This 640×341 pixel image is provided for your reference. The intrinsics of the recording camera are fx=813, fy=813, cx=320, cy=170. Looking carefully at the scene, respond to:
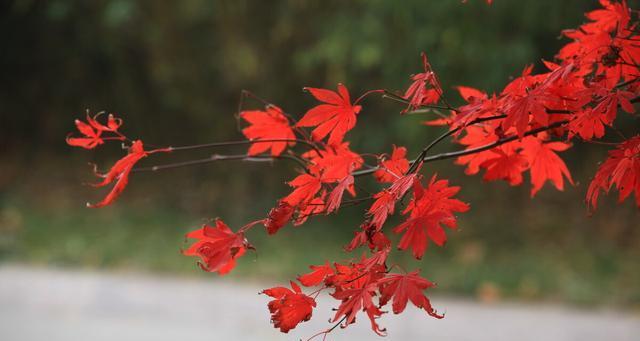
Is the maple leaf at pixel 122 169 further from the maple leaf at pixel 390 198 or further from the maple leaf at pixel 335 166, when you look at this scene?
the maple leaf at pixel 390 198

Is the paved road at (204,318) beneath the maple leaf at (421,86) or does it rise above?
beneath

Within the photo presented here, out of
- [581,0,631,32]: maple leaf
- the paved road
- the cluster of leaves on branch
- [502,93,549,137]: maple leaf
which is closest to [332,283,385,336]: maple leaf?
the cluster of leaves on branch

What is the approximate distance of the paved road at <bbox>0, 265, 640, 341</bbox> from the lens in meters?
4.77

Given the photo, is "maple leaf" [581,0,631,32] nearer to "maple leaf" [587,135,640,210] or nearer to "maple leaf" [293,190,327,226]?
"maple leaf" [587,135,640,210]

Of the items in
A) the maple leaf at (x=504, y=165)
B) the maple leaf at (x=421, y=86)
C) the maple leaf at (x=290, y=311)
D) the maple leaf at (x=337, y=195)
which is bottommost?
the maple leaf at (x=290, y=311)

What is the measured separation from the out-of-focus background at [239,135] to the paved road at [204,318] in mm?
276

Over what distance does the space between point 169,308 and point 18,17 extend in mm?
4763

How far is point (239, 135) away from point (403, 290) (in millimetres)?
6898

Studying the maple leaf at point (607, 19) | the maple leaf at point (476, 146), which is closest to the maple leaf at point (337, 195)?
the maple leaf at point (476, 146)

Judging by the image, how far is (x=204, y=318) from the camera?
5094mm

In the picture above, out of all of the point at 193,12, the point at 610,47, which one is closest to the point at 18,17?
the point at 193,12

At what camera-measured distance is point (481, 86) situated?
239 inches

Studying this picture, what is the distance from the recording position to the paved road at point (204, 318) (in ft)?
15.6

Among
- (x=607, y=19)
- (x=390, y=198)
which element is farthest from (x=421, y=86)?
(x=607, y=19)
